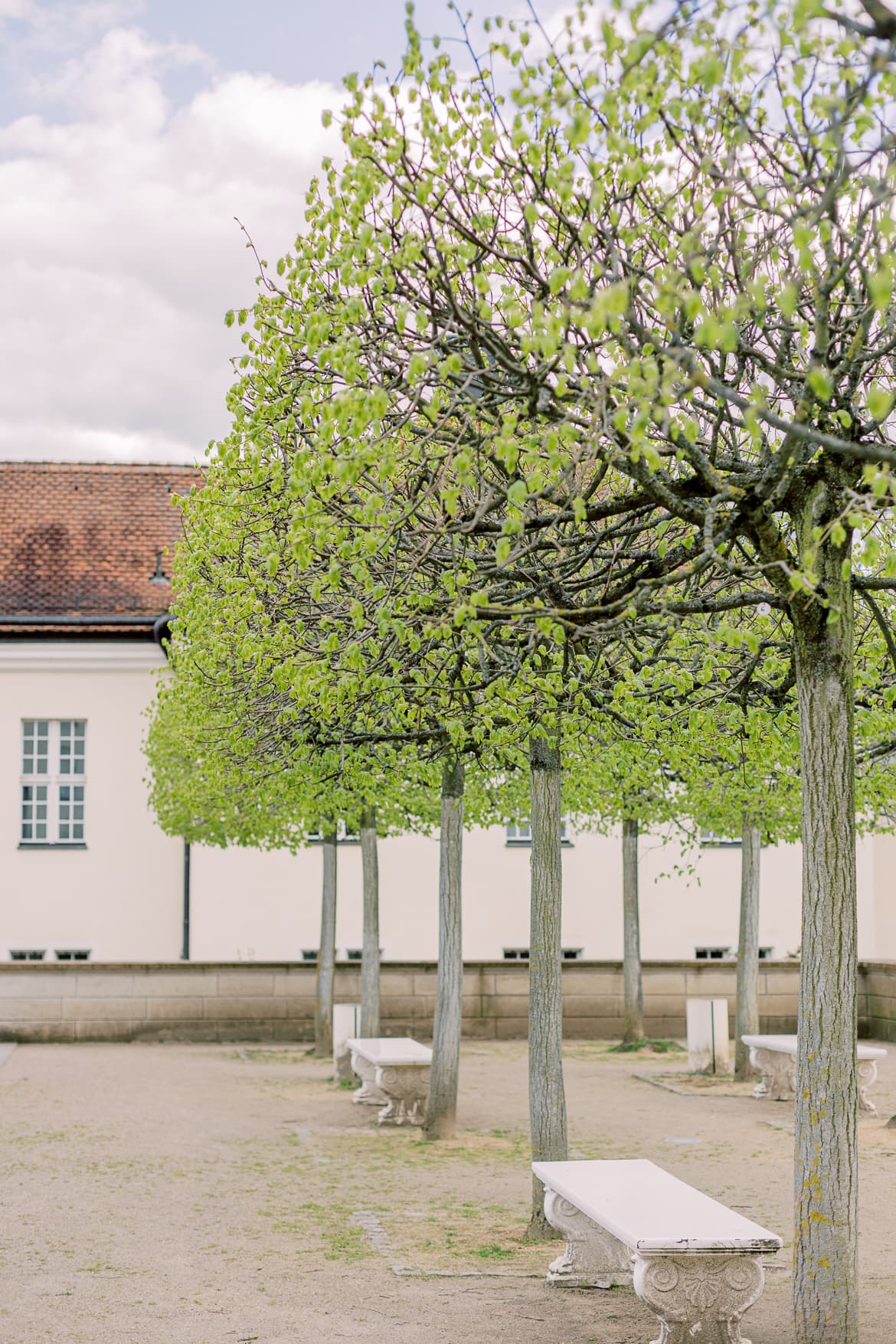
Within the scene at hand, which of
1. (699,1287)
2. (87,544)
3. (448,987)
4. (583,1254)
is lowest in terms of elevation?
(583,1254)

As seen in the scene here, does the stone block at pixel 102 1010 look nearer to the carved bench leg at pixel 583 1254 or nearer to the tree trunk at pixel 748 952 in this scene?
A: the tree trunk at pixel 748 952

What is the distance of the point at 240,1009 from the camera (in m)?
23.6

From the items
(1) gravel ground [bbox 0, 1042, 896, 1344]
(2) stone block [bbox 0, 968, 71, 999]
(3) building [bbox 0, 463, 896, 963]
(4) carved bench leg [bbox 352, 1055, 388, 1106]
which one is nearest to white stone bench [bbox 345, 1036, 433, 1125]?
(1) gravel ground [bbox 0, 1042, 896, 1344]

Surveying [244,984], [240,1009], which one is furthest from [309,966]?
[240,1009]

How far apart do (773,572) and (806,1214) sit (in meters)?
2.64

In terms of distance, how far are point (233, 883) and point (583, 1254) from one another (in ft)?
66.5

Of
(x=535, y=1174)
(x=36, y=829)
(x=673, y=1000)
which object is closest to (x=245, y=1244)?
(x=535, y=1174)

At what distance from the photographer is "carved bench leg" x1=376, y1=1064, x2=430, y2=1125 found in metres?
15.0

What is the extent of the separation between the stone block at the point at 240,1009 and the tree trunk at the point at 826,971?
1795 centimetres

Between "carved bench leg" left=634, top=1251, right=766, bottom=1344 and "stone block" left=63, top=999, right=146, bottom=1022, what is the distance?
689 inches

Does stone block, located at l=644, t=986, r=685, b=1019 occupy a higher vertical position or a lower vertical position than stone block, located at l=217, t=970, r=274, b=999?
lower

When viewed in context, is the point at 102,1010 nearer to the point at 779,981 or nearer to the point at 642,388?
the point at 779,981

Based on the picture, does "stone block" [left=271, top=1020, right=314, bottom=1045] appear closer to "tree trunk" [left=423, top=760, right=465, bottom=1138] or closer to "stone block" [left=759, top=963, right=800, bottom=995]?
"stone block" [left=759, top=963, right=800, bottom=995]

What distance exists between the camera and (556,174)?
604 cm
